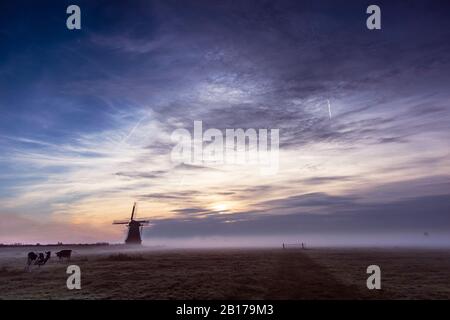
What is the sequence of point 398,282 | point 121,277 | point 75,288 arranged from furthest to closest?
point 121,277 → point 398,282 → point 75,288

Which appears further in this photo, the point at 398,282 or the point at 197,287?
the point at 398,282

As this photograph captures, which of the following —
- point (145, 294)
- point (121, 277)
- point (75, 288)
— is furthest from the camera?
point (121, 277)

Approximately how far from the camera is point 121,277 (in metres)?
28.6
